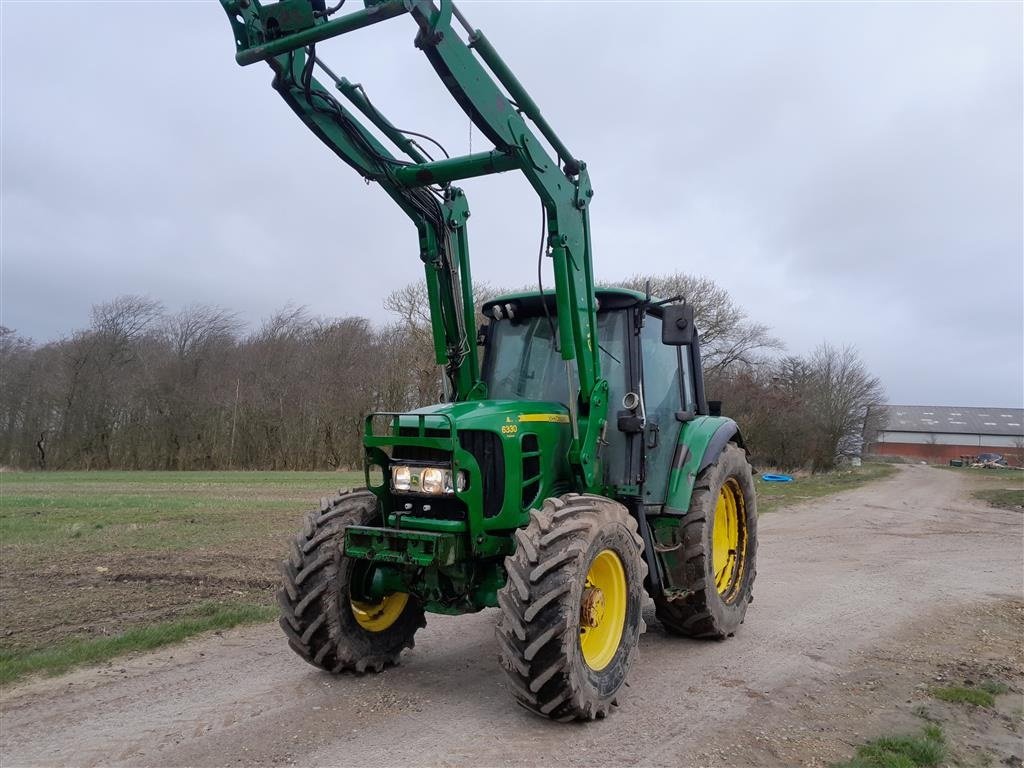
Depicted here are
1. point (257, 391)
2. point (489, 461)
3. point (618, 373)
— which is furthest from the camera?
point (257, 391)

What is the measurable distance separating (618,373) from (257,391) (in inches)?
1439

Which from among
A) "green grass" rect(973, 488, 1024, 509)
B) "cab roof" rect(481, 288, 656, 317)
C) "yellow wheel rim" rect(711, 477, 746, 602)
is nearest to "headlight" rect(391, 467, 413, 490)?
"cab roof" rect(481, 288, 656, 317)

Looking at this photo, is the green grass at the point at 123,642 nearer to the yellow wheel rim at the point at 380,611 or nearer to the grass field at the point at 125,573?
the grass field at the point at 125,573

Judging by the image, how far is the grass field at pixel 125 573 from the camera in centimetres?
586

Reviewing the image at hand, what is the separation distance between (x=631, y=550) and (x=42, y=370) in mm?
46313

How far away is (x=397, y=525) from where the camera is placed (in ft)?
15.6

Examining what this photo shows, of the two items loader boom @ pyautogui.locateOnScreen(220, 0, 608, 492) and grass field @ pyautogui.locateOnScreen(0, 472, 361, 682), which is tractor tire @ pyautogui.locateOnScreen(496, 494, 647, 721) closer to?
loader boom @ pyautogui.locateOnScreen(220, 0, 608, 492)

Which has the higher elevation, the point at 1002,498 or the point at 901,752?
the point at 901,752

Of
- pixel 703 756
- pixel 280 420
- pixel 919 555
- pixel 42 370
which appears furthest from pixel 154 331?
pixel 703 756

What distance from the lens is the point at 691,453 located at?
5.73 m

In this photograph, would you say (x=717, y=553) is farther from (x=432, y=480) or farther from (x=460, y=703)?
(x=432, y=480)

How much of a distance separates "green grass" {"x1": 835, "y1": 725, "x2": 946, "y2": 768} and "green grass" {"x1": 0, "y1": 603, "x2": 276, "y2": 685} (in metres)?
4.72

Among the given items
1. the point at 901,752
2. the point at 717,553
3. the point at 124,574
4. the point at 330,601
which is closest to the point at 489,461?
the point at 330,601

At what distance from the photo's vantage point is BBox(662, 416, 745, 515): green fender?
550 centimetres
